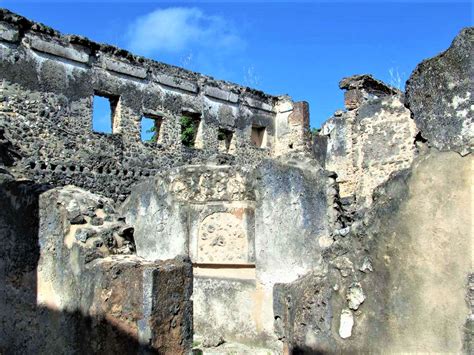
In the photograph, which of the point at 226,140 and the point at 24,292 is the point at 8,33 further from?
the point at 24,292

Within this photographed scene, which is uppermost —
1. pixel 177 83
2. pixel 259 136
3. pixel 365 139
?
pixel 177 83

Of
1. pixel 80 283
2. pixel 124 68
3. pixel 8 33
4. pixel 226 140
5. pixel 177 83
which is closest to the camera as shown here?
pixel 80 283

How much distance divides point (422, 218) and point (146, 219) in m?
5.39

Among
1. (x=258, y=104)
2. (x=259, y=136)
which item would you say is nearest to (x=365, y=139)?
(x=258, y=104)

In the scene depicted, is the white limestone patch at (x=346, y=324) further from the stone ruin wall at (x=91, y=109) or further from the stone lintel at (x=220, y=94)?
the stone lintel at (x=220, y=94)

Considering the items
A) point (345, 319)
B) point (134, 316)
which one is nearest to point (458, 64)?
point (345, 319)

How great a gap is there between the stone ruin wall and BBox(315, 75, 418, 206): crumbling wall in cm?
205

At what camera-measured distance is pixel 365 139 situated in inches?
622

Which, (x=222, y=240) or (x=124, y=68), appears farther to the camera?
(x=124, y=68)

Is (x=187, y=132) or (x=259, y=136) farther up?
(x=187, y=132)

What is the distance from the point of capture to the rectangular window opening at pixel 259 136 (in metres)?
19.5

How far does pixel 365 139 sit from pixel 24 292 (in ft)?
40.2

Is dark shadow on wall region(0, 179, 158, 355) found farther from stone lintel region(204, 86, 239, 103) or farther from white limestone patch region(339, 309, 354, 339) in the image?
stone lintel region(204, 86, 239, 103)

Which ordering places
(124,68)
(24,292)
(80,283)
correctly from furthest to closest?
1. (124,68)
2. (24,292)
3. (80,283)
